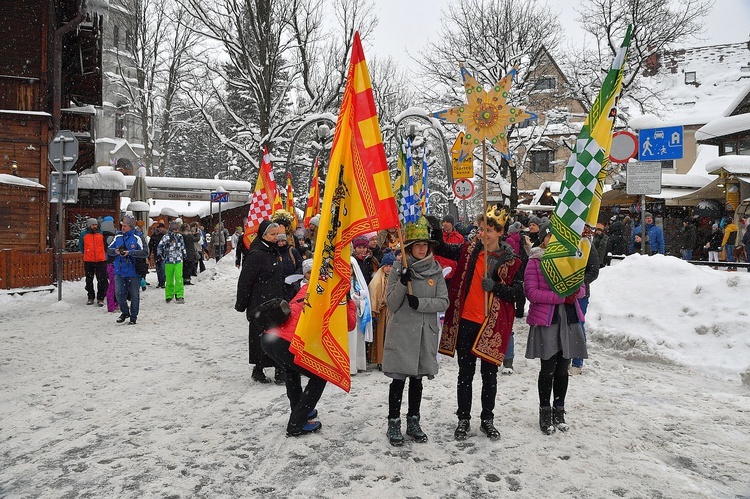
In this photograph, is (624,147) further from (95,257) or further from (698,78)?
(698,78)

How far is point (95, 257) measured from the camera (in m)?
12.7

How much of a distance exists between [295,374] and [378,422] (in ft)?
3.17

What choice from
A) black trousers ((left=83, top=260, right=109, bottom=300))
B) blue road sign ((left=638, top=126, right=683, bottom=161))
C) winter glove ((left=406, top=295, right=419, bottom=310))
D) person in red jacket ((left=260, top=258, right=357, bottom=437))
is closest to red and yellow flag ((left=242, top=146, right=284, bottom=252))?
black trousers ((left=83, top=260, right=109, bottom=300))

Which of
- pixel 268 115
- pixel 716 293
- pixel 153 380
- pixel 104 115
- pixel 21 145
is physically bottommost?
pixel 153 380

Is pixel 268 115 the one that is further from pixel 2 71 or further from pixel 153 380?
pixel 153 380

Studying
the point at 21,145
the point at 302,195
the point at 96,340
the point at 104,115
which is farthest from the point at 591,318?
the point at 104,115

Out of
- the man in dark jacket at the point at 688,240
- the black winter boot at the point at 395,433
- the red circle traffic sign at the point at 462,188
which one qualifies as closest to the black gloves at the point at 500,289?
the black winter boot at the point at 395,433

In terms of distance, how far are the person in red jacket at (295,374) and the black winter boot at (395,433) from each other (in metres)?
0.66

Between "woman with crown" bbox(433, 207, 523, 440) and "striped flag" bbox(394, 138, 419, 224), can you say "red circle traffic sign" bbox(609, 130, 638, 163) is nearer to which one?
"striped flag" bbox(394, 138, 419, 224)

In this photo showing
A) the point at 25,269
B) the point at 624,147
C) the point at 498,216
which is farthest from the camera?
the point at 25,269

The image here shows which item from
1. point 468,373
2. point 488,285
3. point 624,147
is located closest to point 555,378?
point 468,373

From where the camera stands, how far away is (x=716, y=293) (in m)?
8.70

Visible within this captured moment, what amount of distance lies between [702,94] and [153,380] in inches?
1782

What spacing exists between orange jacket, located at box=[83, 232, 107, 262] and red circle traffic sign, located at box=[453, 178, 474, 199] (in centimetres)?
847
